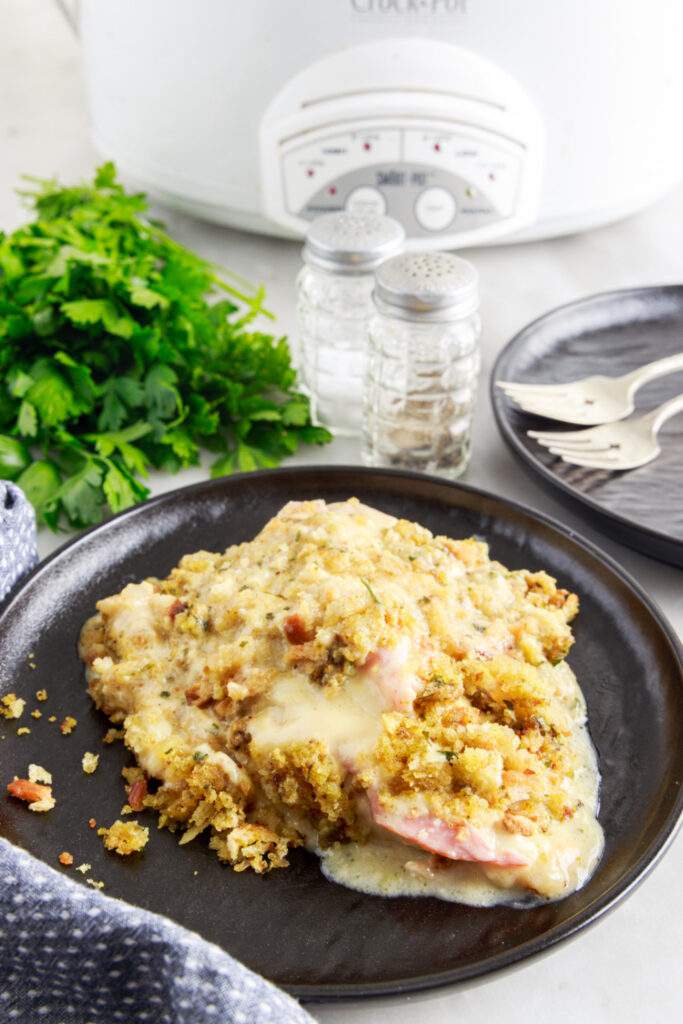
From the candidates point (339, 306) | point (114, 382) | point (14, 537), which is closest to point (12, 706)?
point (14, 537)

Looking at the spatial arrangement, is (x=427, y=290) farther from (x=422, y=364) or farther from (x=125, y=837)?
(x=125, y=837)

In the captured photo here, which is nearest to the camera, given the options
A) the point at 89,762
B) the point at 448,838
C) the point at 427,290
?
the point at 448,838

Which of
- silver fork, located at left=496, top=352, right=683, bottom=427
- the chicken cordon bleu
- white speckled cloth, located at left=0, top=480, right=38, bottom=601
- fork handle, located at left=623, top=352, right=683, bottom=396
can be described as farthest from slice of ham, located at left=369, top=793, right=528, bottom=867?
fork handle, located at left=623, top=352, right=683, bottom=396

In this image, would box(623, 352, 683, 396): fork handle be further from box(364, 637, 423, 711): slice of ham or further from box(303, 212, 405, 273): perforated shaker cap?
box(364, 637, 423, 711): slice of ham

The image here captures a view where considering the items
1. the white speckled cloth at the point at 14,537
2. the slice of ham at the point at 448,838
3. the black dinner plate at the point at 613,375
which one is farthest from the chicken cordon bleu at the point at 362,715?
the black dinner plate at the point at 613,375

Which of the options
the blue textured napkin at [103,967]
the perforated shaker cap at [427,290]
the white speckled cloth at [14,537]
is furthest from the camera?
the perforated shaker cap at [427,290]

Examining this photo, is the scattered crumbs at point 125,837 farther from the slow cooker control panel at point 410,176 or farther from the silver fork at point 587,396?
the slow cooker control panel at point 410,176

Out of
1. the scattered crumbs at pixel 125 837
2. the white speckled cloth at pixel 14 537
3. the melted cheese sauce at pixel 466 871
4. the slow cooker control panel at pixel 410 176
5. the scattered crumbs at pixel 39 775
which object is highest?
the slow cooker control panel at pixel 410 176
